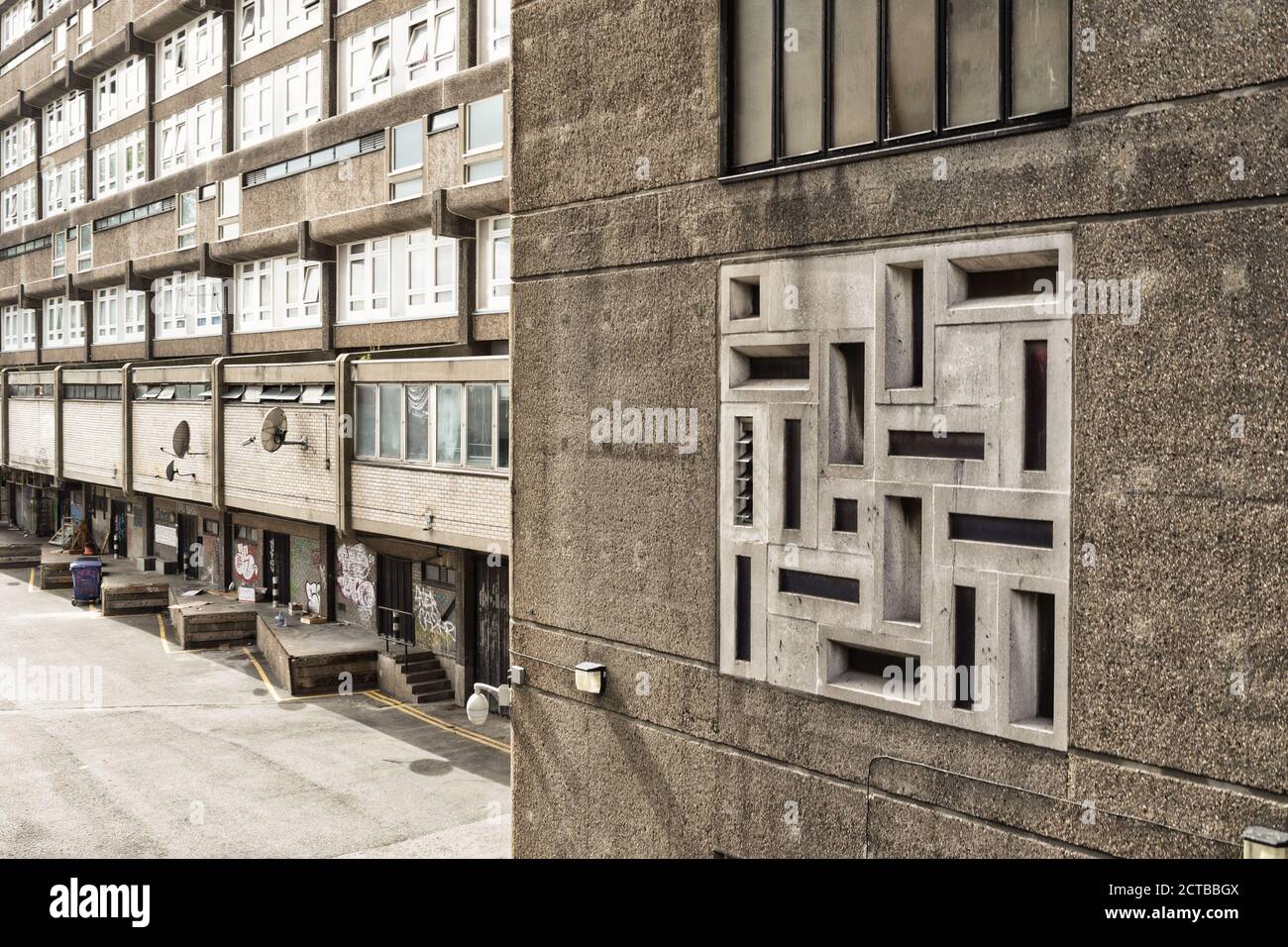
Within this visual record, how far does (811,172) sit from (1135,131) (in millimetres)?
2869

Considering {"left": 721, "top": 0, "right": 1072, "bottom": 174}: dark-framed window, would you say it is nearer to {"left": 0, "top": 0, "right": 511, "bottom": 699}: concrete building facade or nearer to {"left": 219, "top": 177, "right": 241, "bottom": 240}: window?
{"left": 0, "top": 0, "right": 511, "bottom": 699}: concrete building facade

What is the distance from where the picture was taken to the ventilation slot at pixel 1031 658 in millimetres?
8766

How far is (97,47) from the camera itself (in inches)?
1828

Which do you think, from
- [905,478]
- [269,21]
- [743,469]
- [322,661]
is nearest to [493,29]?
[269,21]

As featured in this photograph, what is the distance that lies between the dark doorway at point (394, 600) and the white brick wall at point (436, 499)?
3.18 meters

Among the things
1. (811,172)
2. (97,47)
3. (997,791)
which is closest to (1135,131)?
(811,172)

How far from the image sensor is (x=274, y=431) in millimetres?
30469

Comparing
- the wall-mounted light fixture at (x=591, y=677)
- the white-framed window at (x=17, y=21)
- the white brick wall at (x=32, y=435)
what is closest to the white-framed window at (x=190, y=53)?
the white brick wall at (x=32, y=435)

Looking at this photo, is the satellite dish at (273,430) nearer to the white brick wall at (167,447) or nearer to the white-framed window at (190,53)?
the white brick wall at (167,447)

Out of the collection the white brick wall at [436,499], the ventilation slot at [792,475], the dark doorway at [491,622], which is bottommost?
the dark doorway at [491,622]

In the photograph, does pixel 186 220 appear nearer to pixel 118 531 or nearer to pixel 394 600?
pixel 118 531

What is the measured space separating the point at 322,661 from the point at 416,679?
258cm

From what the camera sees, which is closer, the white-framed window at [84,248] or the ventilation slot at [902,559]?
the ventilation slot at [902,559]

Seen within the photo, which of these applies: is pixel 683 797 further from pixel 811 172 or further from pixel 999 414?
pixel 811 172
